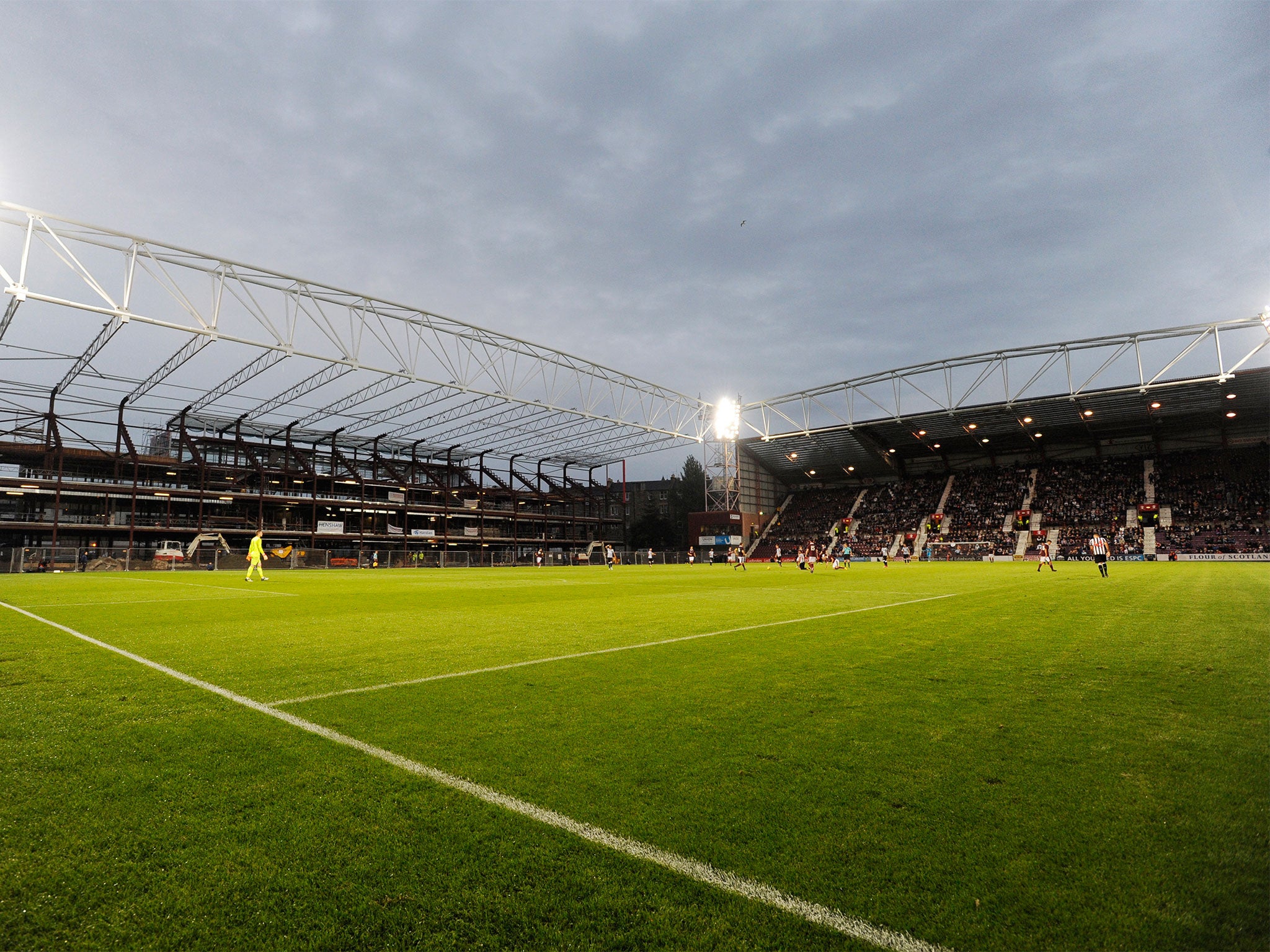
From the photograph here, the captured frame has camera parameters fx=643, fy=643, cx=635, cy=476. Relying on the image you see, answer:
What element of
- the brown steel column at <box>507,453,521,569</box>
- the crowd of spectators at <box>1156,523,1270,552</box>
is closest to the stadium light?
the brown steel column at <box>507,453,521,569</box>

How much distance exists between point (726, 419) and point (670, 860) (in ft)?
158

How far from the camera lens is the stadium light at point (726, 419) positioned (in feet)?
161

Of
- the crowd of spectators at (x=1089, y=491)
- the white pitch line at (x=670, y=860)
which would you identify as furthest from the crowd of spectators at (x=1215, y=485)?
the white pitch line at (x=670, y=860)

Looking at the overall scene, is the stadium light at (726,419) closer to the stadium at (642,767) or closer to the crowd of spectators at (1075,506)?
the crowd of spectators at (1075,506)

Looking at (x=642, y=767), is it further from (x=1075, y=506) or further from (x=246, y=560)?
(x=1075, y=506)

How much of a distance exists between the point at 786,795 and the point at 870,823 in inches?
16.3

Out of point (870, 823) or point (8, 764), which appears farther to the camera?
point (8, 764)

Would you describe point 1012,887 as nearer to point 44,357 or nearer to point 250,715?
point 250,715

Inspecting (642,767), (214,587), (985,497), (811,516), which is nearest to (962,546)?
(985,497)

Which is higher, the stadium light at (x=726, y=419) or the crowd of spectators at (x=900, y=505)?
the stadium light at (x=726, y=419)

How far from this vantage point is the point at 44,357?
115ft

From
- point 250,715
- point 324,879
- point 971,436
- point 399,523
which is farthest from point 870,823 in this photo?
point 399,523

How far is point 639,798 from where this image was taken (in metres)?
3.02

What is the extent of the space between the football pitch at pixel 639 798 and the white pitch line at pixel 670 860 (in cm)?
1
